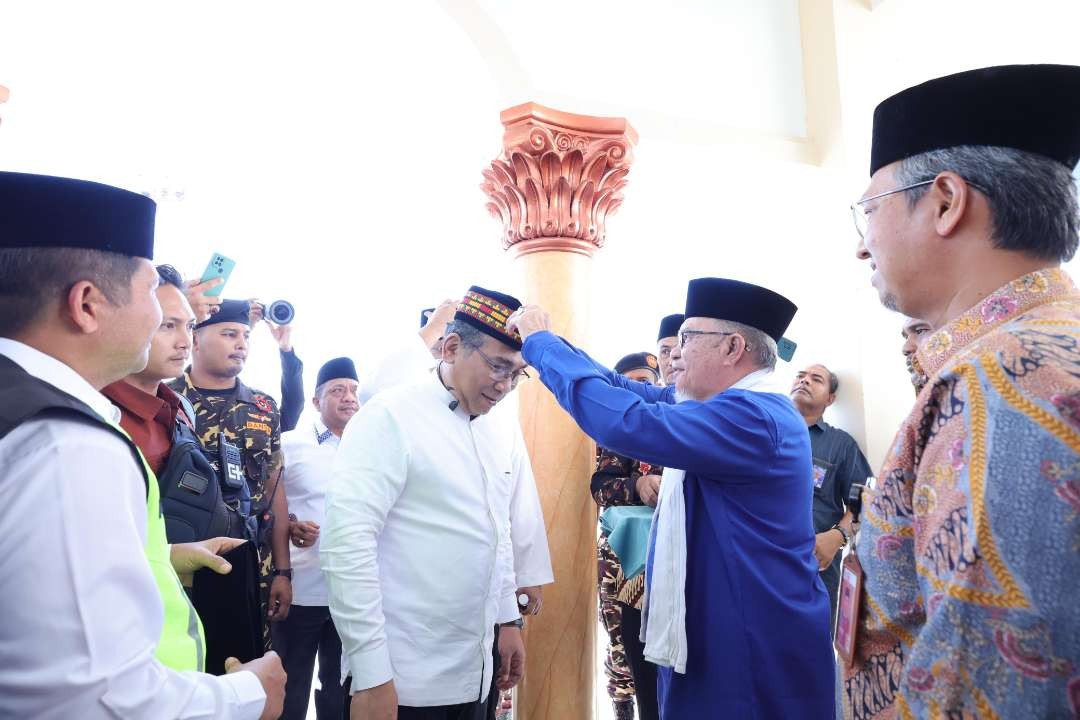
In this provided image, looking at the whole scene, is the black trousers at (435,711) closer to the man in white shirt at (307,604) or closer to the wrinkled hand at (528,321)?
the wrinkled hand at (528,321)

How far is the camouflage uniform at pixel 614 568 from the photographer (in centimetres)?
319

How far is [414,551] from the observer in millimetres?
1974

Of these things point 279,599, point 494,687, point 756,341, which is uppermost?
point 756,341

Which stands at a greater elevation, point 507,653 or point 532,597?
point 532,597

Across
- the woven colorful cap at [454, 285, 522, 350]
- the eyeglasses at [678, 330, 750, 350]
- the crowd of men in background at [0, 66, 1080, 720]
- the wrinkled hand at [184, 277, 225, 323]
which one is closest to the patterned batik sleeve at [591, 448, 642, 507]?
the crowd of men in background at [0, 66, 1080, 720]

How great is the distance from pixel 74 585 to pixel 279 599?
7.26 ft

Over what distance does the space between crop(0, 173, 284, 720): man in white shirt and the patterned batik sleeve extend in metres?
2.09

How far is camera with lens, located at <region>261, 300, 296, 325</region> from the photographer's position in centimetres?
371

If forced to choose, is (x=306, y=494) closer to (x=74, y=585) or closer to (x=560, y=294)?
(x=560, y=294)

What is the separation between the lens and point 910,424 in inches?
34.4

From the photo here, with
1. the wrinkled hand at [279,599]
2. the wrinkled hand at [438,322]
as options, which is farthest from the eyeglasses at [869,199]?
the wrinkled hand at [279,599]

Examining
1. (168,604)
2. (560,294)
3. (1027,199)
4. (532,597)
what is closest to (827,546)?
(532,597)

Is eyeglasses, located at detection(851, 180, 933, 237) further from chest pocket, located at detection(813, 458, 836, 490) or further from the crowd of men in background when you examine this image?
chest pocket, located at detection(813, 458, 836, 490)

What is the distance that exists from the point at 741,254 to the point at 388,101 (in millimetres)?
3676
